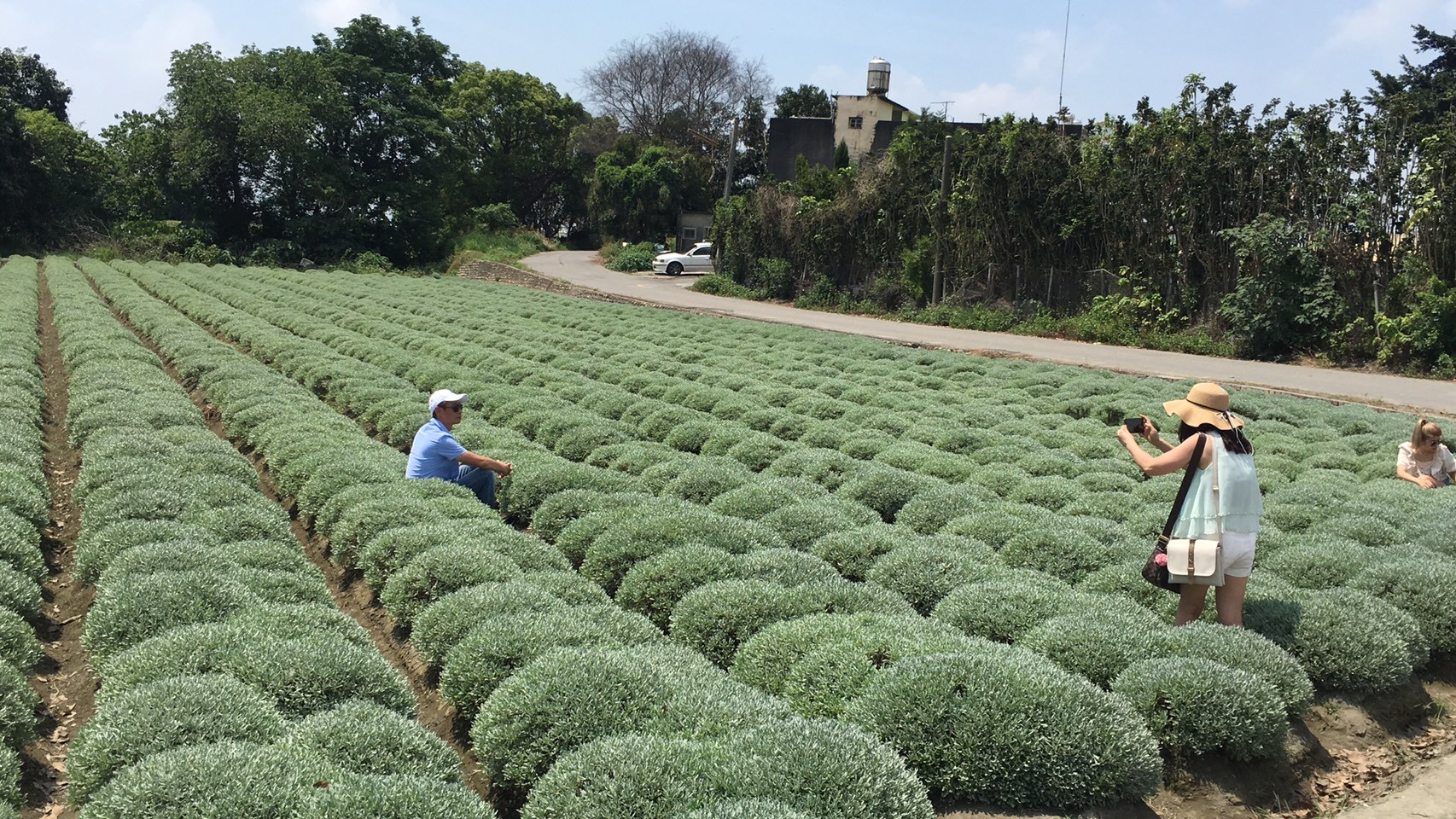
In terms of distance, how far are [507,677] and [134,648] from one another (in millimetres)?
2240

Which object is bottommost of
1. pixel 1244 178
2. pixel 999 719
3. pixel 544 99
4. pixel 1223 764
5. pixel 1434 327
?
pixel 1223 764

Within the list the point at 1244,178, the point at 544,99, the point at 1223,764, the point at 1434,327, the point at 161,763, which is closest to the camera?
the point at 161,763

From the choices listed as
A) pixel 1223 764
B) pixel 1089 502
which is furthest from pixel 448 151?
pixel 1223 764

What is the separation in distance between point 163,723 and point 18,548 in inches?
167

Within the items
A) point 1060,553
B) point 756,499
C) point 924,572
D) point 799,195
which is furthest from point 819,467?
point 799,195

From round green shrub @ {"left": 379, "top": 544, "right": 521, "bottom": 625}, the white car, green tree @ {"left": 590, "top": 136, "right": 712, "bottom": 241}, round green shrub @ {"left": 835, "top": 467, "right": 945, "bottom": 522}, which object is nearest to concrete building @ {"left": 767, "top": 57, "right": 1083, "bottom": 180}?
green tree @ {"left": 590, "top": 136, "right": 712, "bottom": 241}

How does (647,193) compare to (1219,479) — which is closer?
(1219,479)

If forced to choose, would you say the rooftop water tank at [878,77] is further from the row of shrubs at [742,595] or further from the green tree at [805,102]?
the row of shrubs at [742,595]

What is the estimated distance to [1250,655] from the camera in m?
6.12

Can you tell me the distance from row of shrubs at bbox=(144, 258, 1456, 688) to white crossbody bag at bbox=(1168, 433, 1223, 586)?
86 cm

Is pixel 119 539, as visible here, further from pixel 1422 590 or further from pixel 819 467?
pixel 1422 590

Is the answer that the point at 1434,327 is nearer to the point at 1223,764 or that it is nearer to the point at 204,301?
the point at 1223,764

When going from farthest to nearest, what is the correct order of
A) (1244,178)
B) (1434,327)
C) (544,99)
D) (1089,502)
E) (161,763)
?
(544,99)
(1244,178)
(1434,327)
(1089,502)
(161,763)

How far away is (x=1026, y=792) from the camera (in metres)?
4.77
